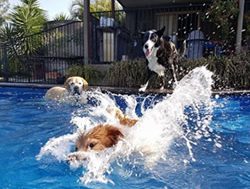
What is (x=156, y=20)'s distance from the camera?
12406 millimetres

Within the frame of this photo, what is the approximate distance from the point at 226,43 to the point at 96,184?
7.20 meters

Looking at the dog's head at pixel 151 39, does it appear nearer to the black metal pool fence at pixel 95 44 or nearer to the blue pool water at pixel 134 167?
the blue pool water at pixel 134 167

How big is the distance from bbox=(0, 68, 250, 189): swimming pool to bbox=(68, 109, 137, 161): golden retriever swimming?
227 mm

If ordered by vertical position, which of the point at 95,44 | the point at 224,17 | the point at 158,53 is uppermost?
the point at 224,17

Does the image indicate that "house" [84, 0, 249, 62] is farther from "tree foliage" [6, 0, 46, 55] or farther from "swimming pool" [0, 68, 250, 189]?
"swimming pool" [0, 68, 250, 189]

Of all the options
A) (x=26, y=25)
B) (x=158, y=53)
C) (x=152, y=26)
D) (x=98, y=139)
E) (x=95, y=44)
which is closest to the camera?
(x=98, y=139)

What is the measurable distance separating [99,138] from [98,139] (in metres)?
0.01

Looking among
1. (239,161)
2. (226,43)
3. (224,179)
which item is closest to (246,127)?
Result: (239,161)

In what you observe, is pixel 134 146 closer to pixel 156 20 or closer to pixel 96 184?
pixel 96 184

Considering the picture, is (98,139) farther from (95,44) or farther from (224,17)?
(95,44)

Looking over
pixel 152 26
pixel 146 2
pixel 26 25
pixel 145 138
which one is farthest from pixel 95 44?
pixel 145 138

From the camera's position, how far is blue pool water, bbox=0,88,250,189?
274cm

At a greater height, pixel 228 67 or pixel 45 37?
pixel 45 37

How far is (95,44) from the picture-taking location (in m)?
10.1
